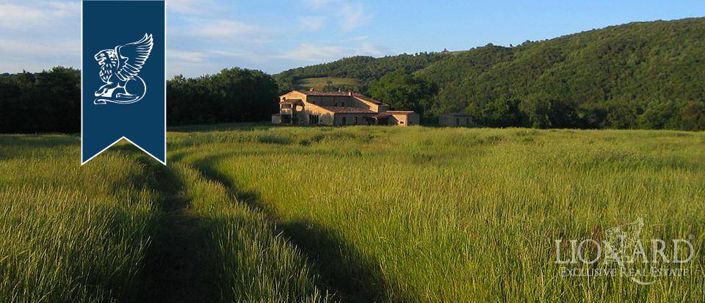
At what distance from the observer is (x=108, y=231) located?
4973mm

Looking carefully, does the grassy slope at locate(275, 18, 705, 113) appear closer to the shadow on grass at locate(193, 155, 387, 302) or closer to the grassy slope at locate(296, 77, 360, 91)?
the grassy slope at locate(296, 77, 360, 91)

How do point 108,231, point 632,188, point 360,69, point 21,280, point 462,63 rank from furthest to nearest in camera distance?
point 360,69, point 462,63, point 632,188, point 108,231, point 21,280

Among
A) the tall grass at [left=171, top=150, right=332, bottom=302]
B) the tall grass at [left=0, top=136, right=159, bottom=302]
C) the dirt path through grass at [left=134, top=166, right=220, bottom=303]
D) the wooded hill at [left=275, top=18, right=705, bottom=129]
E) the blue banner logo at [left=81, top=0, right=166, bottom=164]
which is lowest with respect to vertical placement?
the dirt path through grass at [left=134, top=166, right=220, bottom=303]

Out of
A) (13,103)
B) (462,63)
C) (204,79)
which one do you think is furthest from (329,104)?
(462,63)

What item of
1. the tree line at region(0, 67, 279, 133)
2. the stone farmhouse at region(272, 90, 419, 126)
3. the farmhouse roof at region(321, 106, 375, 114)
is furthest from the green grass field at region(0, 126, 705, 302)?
the farmhouse roof at region(321, 106, 375, 114)

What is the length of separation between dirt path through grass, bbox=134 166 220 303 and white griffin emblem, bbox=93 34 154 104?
5.98ft

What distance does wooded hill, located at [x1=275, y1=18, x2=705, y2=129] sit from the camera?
2421 inches

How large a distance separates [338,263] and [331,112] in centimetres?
5476

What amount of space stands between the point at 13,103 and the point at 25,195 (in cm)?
4376

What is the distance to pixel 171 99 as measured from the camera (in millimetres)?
55000

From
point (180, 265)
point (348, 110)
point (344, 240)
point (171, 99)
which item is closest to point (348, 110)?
point (348, 110)

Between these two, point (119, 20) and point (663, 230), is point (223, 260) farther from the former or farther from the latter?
point (663, 230)

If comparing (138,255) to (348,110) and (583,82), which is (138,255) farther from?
(583,82)

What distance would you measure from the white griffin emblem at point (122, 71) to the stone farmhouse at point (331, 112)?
5269cm
